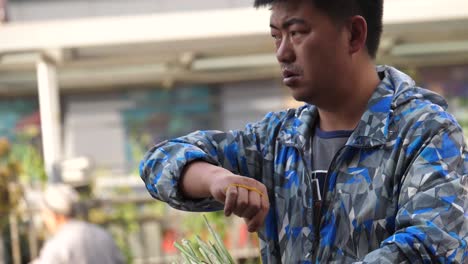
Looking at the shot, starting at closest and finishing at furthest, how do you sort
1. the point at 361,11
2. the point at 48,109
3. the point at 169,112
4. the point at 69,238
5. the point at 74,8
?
1. the point at 361,11
2. the point at 69,238
3. the point at 48,109
4. the point at 169,112
5. the point at 74,8

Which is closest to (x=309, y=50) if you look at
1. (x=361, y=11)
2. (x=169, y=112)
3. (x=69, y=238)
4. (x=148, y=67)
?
(x=361, y=11)

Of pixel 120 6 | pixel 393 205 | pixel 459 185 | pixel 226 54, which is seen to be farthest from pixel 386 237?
pixel 120 6

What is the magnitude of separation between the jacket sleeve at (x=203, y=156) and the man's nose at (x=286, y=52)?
8.8 inches

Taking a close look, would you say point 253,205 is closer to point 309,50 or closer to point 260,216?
point 260,216

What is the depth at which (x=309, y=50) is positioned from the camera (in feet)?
5.86

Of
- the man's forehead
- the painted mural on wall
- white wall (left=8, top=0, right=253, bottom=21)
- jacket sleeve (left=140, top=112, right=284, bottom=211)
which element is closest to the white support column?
the painted mural on wall

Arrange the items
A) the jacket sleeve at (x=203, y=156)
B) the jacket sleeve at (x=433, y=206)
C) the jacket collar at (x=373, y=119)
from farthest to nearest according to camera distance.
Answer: the jacket sleeve at (x=203, y=156), the jacket collar at (x=373, y=119), the jacket sleeve at (x=433, y=206)

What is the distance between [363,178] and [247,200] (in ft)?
0.81

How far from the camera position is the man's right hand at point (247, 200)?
1636mm

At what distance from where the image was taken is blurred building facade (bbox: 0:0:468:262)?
32.5 ft

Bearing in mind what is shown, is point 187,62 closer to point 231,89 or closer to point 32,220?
point 231,89

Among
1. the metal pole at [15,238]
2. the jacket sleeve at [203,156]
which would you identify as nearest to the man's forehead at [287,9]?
the jacket sleeve at [203,156]

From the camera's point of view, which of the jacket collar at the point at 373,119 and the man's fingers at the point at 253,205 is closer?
the man's fingers at the point at 253,205

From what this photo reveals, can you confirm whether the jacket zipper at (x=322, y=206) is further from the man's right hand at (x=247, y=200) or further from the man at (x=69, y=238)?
the man at (x=69, y=238)
